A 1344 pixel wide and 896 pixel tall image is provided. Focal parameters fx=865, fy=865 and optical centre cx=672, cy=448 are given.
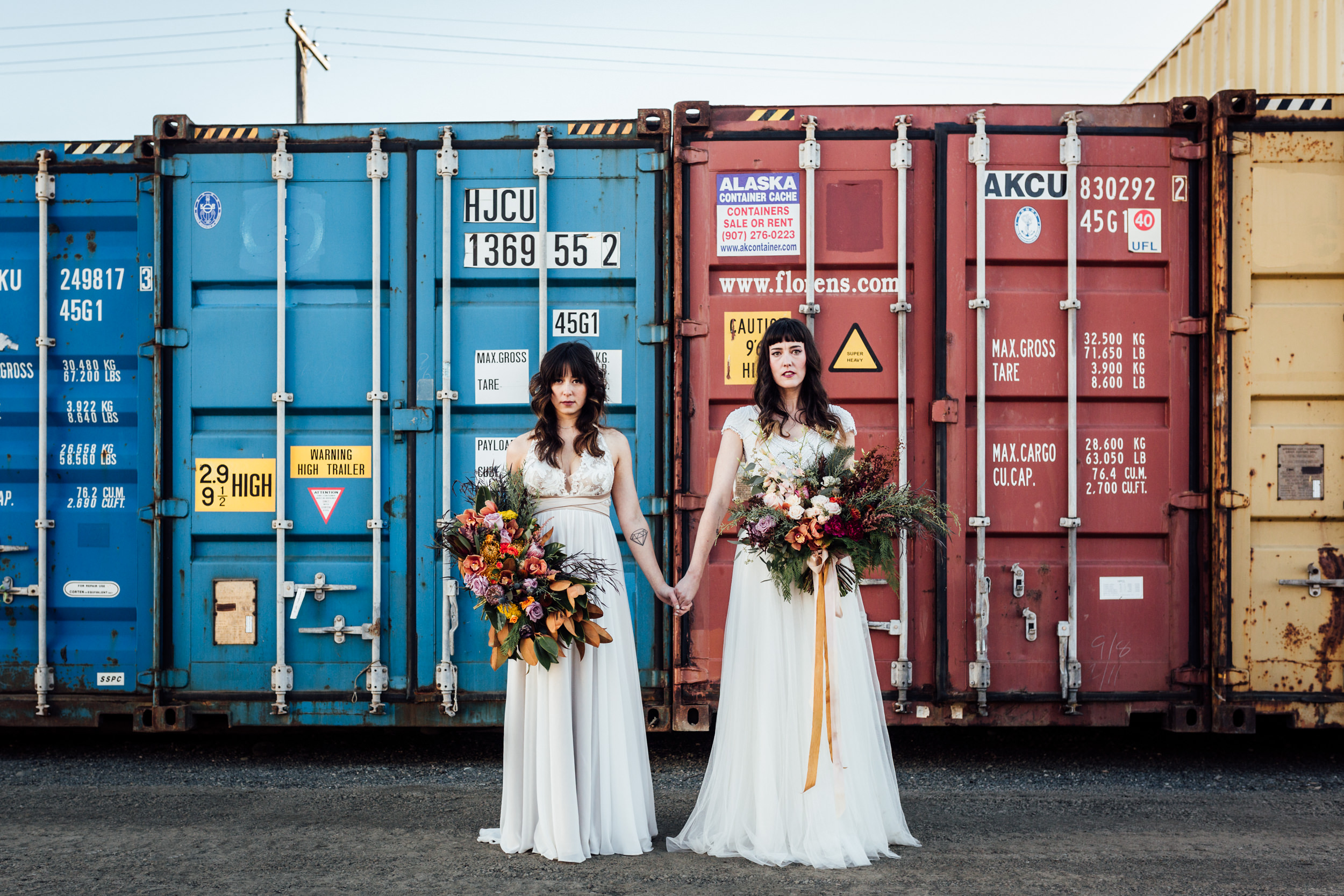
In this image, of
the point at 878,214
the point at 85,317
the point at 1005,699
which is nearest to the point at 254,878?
the point at 85,317

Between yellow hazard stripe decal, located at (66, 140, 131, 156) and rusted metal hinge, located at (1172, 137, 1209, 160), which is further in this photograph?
yellow hazard stripe decal, located at (66, 140, 131, 156)

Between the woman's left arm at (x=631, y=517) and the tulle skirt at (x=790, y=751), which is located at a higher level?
the woman's left arm at (x=631, y=517)

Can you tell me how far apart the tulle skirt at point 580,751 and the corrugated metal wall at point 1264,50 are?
5.46 metres

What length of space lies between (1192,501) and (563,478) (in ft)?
10.9

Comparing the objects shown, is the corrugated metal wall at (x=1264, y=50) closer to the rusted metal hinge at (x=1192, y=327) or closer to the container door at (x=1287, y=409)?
the container door at (x=1287, y=409)

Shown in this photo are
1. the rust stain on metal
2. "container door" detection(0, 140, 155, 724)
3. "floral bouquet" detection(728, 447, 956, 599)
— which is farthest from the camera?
"container door" detection(0, 140, 155, 724)

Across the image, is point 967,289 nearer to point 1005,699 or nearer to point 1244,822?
point 1005,699

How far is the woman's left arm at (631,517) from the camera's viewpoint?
358 centimetres

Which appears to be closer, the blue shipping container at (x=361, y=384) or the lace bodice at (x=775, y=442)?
the lace bodice at (x=775, y=442)

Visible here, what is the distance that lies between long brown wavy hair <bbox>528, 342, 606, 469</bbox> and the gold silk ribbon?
3.29ft

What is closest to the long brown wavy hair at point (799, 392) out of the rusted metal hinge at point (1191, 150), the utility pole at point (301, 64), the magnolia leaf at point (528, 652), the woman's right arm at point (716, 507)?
the woman's right arm at point (716, 507)

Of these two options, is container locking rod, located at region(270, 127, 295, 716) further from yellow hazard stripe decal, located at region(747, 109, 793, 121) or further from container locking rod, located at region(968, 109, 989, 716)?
container locking rod, located at region(968, 109, 989, 716)

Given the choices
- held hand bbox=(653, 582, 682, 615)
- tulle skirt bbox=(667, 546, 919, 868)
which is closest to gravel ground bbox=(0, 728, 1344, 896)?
tulle skirt bbox=(667, 546, 919, 868)

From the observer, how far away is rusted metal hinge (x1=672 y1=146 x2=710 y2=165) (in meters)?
4.61
